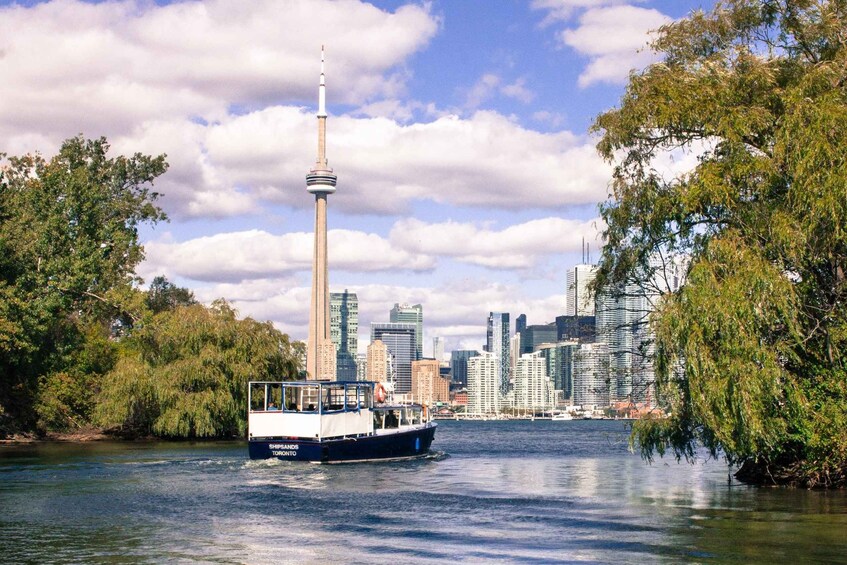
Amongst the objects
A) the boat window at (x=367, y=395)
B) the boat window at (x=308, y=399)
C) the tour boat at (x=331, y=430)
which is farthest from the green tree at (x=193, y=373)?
the boat window at (x=367, y=395)

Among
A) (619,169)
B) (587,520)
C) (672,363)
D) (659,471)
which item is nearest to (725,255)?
(672,363)

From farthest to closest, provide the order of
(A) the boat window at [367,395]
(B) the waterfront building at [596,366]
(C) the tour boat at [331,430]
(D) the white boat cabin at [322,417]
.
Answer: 1. (A) the boat window at [367,395]
2. (D) the white boat cabin at [322,417]
3. (C) the tour boat at [331,430]
4. (B) the waterfront building at [596,366]

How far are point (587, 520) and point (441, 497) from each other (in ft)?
26.4

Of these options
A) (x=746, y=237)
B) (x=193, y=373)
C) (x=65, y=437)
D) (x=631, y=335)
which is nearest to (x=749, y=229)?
(x=746, y=237)

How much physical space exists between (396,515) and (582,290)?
10933 millimetres

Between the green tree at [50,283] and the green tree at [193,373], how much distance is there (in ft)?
12.5

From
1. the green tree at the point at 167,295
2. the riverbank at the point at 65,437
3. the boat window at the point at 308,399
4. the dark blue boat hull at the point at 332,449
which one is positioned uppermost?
the green tree at the point at 167,295

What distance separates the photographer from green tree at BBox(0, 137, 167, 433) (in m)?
66.5

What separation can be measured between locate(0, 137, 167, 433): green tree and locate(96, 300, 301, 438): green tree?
3.83m

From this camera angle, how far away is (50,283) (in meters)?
68.7

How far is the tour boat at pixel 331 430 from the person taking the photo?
167 feet

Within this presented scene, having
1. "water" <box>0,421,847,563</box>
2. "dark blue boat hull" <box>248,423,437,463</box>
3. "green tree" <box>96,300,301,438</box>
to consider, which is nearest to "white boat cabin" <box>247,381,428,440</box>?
"dark blue boat hull" <box>248,423,437,463</box>

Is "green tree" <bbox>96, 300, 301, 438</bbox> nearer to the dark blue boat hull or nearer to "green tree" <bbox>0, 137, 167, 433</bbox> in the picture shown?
"green tree" <bbox>0, 137, 167, 433</bbox>

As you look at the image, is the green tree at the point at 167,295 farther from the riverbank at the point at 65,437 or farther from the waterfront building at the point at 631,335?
the waterfront building at the point at 631,335
